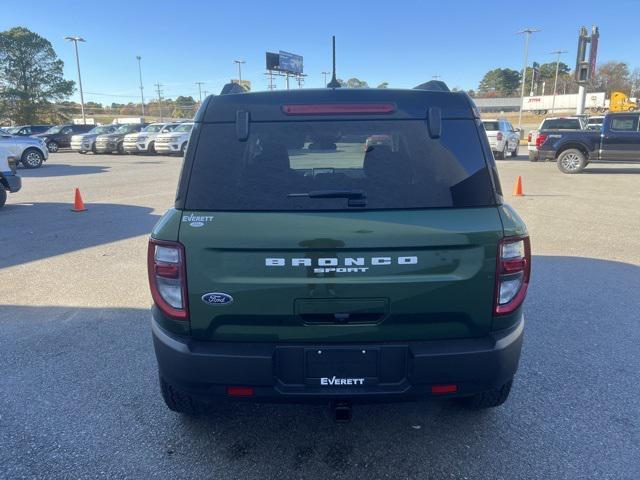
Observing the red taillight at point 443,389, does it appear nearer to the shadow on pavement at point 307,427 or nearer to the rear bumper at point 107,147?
the shadow on pavement at point 307,427

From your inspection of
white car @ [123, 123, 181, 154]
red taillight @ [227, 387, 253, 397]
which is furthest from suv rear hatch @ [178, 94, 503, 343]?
white car @ [123, 123, 181, 154]

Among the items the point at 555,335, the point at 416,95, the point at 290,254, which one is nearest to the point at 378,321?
the point at 290,254

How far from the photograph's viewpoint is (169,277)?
2.40 m

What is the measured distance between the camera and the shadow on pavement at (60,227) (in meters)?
7.43

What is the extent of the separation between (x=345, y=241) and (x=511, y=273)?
86 cm

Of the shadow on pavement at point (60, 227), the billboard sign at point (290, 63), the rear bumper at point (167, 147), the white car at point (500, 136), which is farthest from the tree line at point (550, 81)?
the shadow on pavement at point (60, 227)

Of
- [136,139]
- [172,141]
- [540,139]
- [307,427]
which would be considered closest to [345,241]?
[307,427]

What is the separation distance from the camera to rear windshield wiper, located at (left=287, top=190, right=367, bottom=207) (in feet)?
7.79

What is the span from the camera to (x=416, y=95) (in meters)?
2.55

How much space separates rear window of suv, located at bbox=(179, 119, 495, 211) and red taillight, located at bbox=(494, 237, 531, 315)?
24cm

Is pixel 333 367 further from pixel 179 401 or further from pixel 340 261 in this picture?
→ pixel 179 401

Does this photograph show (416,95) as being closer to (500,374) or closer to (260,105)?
(260,105)

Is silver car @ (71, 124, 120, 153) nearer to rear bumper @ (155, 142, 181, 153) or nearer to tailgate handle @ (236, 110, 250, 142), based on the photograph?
rear bumper @ (155, 142, 181, 153)

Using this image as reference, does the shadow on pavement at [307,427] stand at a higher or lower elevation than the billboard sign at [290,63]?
lower
